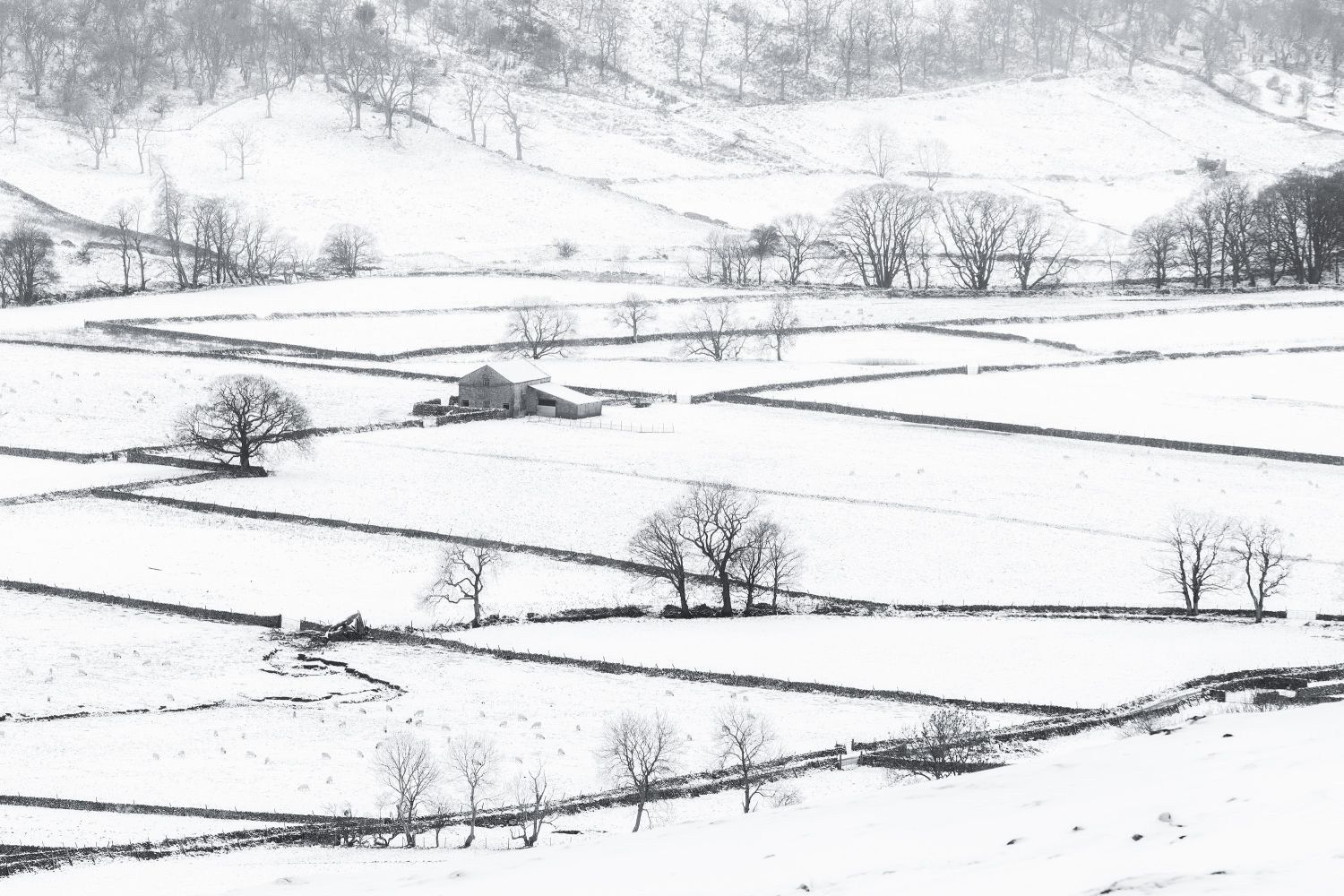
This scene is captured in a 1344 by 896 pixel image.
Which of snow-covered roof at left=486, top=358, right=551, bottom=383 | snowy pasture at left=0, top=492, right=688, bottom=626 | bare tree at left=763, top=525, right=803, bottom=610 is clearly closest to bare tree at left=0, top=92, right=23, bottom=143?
snow-covered roof at left=486, top=358, right=551, bottom=383

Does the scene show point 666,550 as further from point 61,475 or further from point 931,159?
point 931,159

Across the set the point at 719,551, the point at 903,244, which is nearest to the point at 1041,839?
the point at 719,551

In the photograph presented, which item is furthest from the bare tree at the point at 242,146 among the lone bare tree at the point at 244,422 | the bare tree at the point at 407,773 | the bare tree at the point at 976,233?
the bare tree at the point at 407,773

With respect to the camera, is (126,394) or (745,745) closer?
(745,745)

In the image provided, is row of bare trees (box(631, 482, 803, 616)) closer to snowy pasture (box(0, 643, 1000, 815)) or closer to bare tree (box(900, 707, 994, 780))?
snowy pasture (box(0, 643, 1000, 815))

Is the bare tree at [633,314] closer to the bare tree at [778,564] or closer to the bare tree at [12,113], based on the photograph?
the bare tree at [778,564]

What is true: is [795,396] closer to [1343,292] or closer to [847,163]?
[1343,292]
